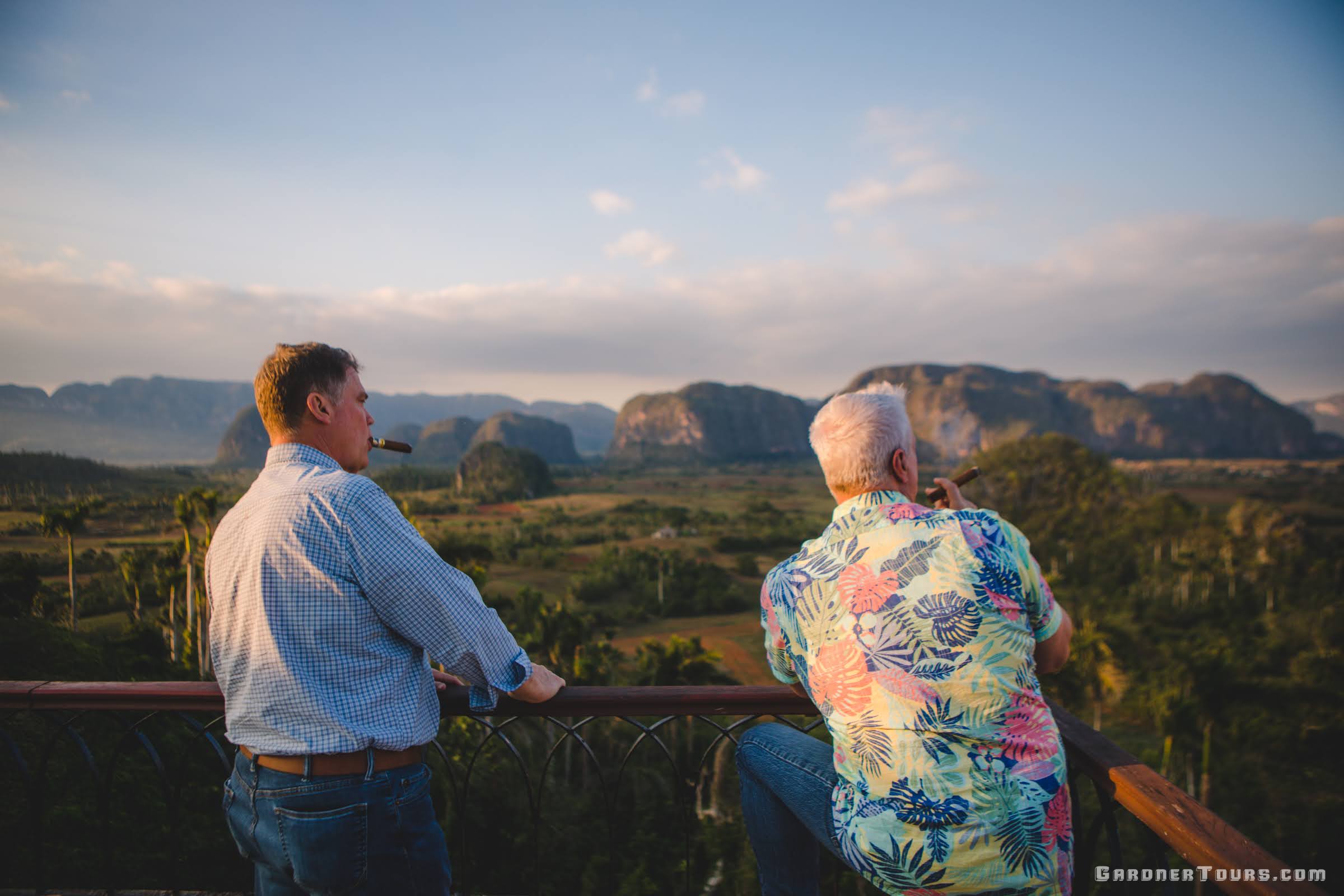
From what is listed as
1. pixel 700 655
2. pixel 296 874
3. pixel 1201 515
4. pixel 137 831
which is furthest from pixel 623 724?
pixel 1201 515

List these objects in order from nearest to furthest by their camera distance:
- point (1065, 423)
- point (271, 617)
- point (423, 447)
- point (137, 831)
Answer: point (271, 617)
point (137, 831)
point (423, 447)
point (1065, 423)

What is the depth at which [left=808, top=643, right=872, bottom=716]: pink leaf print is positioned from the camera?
1.39 meters

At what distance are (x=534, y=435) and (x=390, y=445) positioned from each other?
485ft

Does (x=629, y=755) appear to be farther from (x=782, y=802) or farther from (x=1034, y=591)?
(x=1034, y=591)

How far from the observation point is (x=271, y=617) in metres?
1.33

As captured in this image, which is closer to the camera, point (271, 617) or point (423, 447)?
point (271, 617)

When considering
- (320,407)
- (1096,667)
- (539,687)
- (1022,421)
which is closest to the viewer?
(320,407)

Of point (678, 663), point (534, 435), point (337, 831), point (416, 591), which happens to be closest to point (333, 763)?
point (337, 831)

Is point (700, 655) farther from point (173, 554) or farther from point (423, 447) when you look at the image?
point (423, 447)

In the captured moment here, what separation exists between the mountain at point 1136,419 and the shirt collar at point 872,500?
144 meters

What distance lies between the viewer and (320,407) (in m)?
1.53

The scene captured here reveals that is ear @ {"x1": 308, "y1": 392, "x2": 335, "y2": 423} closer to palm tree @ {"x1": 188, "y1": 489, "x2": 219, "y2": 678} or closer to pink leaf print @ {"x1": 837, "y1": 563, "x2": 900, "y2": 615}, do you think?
pink leaf print @ {"x1": 837, "y1": 563, "x2": 900, "y2": 615}

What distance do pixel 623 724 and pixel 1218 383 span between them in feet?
664

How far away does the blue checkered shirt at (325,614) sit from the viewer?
1328mm
